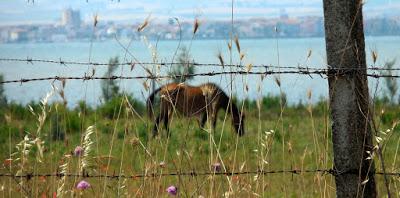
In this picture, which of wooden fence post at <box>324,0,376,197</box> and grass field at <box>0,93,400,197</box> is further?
grass field at <box>0,93,400,197</box>

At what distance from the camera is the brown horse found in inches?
186

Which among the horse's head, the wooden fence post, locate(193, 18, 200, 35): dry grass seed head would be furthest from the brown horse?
the wooden fence post

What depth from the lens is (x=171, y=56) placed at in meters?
4.69

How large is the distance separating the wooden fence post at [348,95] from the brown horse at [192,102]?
1.85 feet

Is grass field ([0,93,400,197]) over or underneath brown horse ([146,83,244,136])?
underneath

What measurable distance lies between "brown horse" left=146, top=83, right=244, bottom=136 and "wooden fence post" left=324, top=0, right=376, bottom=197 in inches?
22.1

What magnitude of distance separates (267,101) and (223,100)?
2675 millimetres

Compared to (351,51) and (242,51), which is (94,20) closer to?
(242,51)

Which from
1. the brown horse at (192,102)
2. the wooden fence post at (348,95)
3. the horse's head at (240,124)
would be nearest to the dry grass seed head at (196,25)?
the brown horse at (192,102)

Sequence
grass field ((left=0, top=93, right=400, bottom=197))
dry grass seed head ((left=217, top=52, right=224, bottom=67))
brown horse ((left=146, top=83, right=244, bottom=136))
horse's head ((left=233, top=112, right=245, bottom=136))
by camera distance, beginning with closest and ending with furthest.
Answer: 1. dry grass seed head ((left=217, top=52, right=224, bottom=67))
2. brown horse ((left=146, top=83, right=244, bottom=136))
3. horse's head ((left=233, top=112, right=245, bottom=136))
4. grass field ((left=0, top=93, right=400, bottom=197))

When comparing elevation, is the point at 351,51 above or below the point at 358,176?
above

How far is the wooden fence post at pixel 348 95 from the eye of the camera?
13.8 feet

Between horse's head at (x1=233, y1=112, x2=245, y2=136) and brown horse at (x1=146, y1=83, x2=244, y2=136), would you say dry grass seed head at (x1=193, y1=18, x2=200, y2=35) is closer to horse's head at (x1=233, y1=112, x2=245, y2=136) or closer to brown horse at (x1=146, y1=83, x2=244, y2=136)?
brown horse at (x1=146, y1=83, x2=244, y2=136)

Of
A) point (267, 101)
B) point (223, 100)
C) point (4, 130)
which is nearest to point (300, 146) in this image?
point (223, 100)
